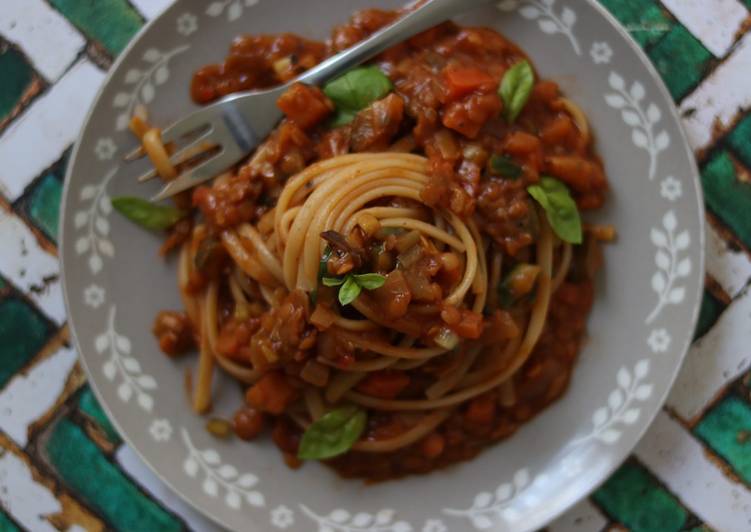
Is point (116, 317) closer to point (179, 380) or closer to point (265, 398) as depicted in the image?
point (179, 380)

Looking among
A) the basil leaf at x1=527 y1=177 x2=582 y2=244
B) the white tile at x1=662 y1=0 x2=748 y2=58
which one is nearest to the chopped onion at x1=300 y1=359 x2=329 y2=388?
the basil leaf at x1=527 y1=177 x2=582 y2=244

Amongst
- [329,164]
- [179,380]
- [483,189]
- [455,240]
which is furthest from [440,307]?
[179,380]

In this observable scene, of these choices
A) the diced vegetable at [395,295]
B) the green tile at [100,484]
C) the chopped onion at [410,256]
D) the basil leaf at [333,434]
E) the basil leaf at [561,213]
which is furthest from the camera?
the green tile at [100,484]

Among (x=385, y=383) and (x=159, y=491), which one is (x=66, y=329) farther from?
(x=385, y=383)

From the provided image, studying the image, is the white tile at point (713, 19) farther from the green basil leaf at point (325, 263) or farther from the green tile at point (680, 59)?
the green basil leaf at point (325, 263)

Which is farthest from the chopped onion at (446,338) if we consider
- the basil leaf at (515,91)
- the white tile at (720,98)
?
the white tile at (720,98)
